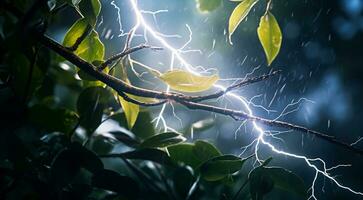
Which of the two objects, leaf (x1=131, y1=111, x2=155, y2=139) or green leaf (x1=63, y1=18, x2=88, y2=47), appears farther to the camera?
leaf (x1=131, y1=111, x2=155, y2=139)

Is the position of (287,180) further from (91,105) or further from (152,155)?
(91,105)

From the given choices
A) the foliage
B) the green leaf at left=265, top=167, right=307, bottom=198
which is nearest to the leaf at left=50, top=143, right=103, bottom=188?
the foliage

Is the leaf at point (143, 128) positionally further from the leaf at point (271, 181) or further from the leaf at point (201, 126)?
the leaf at point (271, 181)

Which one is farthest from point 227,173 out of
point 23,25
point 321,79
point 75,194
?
point 321,79

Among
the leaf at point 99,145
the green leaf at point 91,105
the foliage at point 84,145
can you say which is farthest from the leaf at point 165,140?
the leaf at point 99,145

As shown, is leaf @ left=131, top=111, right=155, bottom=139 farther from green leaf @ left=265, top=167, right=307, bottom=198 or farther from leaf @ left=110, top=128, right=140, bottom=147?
green leaf @ left=265, top=167, right=307, bottom=198

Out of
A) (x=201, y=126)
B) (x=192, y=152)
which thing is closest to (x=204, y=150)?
(x=192, y=152)

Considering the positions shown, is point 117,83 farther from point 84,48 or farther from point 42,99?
point 42,99
